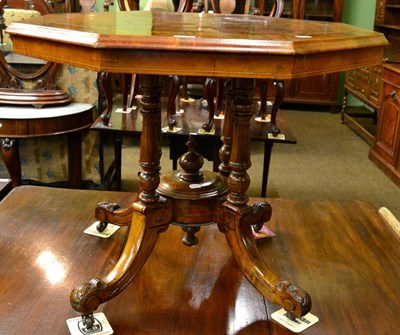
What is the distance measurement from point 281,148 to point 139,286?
3129 millimetres

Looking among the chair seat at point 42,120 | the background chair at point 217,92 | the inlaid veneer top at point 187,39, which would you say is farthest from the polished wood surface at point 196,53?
the chair seat at point 42,120

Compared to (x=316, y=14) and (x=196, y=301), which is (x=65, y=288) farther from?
(x=316, y=14)

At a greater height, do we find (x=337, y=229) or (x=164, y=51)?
(x=164, y=51)

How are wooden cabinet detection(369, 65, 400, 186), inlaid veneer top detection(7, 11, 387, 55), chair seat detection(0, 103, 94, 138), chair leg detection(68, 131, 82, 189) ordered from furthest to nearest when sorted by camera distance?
1. wooden cabinet detection(369, 65, 400, 186)
2. chair leg detection(68, 131, 82, 189)
3. chair seat detection(0, 103, 94, 138)
4. inlaid veneer top detection(7, 11, 387, 55)

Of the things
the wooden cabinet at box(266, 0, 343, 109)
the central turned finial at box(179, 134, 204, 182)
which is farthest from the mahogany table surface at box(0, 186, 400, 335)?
the wooden cabinet at box(266, 0, 343, 109)

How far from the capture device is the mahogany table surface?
102cm

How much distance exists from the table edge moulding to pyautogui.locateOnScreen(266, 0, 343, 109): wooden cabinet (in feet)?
13.9

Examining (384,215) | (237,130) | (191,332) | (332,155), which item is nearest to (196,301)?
(191,332)

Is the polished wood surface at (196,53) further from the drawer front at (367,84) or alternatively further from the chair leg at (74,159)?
the drawer front at (367,84)

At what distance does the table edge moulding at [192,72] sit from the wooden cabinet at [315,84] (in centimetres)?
424

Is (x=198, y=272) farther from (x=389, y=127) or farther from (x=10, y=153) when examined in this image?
(x=389, y=127)

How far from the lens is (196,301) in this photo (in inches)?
42.9

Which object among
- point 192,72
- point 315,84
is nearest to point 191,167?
point 192,72

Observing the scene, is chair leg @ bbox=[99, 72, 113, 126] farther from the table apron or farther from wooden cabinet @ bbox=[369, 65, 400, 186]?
wooden cabinet @ bbox=[369, 65, 400, 186]
